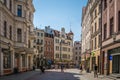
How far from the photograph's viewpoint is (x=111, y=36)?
30.9 metres

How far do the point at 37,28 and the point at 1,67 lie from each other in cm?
6463

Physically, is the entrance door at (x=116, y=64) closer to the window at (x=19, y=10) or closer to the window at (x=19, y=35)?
the window at (x=19, y=35)

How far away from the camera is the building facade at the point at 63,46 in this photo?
111062 mm

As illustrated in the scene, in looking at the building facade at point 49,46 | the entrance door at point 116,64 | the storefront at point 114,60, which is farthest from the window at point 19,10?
the building facade at point 49,46

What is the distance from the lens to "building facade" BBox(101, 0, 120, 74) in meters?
28.4

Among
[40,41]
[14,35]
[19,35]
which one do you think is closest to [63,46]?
[40,41]

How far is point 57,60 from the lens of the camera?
11206 cm

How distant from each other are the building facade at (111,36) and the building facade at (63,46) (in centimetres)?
7325

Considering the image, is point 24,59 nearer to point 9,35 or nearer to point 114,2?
point 9,35

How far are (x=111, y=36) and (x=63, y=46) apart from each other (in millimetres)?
85912

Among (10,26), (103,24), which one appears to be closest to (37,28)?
(10,26)

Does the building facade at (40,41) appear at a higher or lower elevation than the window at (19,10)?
lower

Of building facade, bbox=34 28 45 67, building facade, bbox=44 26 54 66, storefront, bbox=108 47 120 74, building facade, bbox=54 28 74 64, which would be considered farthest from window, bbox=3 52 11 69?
building facade, bbox=54 28 74 64

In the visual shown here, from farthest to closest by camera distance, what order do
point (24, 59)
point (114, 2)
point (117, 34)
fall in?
point (24, 59), point (114, 2), point (117, 34)
